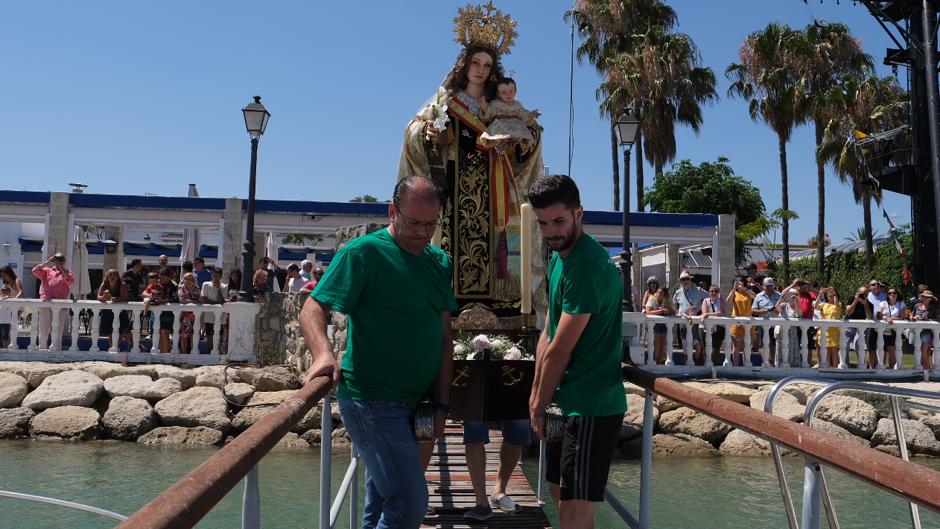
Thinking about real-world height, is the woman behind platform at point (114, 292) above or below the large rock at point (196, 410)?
above

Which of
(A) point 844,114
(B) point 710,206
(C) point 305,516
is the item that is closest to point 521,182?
(C) point 305,516

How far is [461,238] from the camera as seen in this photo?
234 inches

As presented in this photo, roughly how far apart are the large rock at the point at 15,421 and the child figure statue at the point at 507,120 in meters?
7.74

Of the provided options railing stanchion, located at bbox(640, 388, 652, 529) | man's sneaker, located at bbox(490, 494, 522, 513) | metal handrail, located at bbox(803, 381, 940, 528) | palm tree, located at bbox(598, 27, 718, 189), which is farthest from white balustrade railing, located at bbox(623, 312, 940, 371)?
palm tree, located at bbox(598, 27, 718, 189)

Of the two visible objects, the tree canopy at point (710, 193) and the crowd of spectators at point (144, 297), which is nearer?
the crowd of spectators at point (144, 297)

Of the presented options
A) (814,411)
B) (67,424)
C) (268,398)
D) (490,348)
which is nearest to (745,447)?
(268,398)

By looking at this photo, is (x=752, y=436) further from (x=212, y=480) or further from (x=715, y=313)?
(x=212, y=480)

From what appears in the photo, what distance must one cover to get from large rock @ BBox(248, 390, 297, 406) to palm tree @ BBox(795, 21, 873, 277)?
68.9ft

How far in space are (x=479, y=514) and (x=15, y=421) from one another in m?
8.08

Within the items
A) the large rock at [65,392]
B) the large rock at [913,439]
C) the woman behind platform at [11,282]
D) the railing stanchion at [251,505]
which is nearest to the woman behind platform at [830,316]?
the large rock at [913,439]

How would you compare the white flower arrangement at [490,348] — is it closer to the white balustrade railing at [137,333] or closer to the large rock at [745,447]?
the large rock at [745,447]

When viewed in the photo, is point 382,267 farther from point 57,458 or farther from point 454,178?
point 57,458

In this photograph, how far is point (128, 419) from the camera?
1021 cm

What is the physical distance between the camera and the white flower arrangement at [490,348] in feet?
15.4
